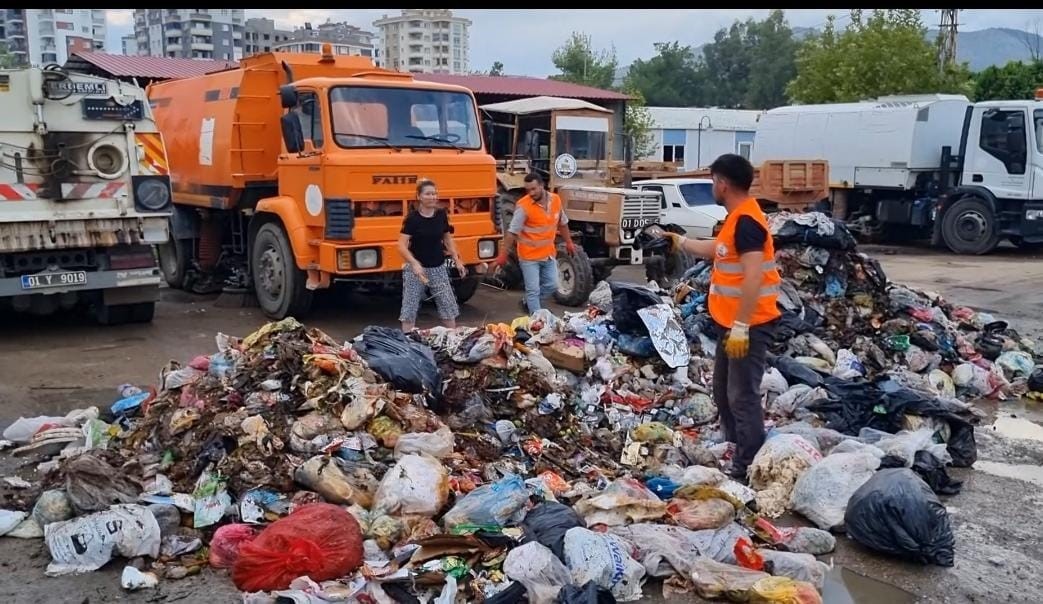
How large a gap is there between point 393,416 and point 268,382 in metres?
0.81

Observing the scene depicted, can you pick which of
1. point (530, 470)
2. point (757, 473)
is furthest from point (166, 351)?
point (757, 473)

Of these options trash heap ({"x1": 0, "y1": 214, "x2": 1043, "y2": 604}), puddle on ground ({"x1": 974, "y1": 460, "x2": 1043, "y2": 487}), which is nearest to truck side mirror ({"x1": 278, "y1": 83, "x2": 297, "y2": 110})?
trash heap ({"x1": 0, "y1": 214, "x2": 1043, "y2": 604})

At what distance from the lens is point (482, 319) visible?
962 cm

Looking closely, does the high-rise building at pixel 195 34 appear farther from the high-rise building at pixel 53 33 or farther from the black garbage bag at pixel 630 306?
the black garbage bag at pixel 630 306

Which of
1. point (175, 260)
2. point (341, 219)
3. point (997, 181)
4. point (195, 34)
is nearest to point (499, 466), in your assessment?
point (341, 219)

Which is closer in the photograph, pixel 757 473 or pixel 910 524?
pixel 910 524

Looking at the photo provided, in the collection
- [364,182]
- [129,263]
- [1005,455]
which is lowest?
[1005,455]

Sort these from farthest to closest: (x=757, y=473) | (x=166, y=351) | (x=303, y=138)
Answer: (x=303, y=138) → (x=166, y=351) → (x=757, y=473)

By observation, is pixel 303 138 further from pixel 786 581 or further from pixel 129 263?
pixel 786 581

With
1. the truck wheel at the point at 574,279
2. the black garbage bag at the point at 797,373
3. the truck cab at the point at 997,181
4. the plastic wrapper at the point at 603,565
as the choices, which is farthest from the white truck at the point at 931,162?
the plastic wrapper at the point at 603,565

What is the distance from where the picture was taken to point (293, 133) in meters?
8.63

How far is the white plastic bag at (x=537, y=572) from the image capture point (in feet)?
11.7

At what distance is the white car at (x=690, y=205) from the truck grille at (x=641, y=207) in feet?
5.39

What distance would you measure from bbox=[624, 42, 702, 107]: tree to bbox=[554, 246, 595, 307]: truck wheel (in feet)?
207
